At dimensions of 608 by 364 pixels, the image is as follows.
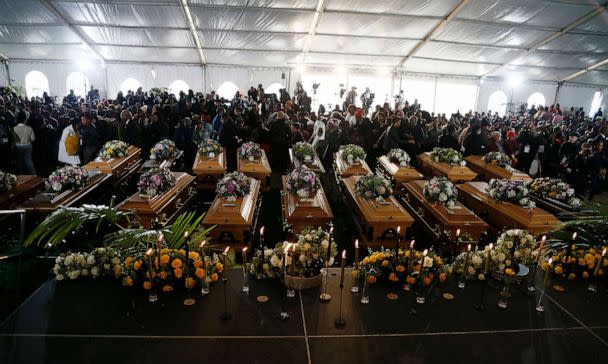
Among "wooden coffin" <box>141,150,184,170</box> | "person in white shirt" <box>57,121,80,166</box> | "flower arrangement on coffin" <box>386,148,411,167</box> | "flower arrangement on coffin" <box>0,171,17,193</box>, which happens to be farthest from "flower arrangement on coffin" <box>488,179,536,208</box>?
"person in white shirt" <box>57,121,80,166</box>

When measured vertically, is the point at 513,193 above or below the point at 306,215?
above

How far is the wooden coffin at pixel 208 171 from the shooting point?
7.90m

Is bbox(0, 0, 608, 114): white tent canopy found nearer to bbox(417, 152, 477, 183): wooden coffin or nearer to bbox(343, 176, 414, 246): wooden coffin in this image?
bbox(417, 152, 477, 183): wooden coffin

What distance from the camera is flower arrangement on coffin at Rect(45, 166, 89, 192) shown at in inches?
220

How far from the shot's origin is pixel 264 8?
40.1 feet

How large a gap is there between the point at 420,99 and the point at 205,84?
11.5 meters

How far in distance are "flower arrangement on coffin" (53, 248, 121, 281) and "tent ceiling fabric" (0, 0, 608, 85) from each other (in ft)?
35.1

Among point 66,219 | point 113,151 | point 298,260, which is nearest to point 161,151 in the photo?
point 113,151

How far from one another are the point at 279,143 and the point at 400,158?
2.88 meters

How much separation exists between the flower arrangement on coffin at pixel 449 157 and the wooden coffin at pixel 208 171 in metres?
4.90

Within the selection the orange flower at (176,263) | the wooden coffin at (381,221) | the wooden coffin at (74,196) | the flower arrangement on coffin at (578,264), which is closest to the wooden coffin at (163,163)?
the wooden coffin at (74,196)

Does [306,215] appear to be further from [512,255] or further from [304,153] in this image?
[304,153]

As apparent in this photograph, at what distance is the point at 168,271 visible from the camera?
2.84m

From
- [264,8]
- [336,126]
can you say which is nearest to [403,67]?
[264,8]
